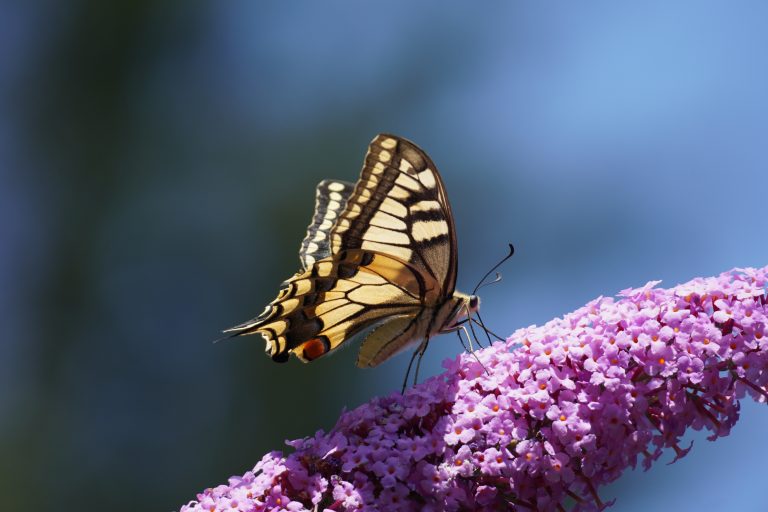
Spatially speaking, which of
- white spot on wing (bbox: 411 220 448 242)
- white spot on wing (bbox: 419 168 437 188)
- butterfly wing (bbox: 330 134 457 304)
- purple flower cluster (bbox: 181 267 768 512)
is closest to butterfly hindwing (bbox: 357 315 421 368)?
butterfly wing (bbox: 330 134 457 304)

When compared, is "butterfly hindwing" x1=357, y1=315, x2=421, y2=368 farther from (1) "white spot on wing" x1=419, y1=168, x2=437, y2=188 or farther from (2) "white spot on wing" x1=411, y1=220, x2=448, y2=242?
(1) "white spot on wing" x1=419, y1=168, x2=437, y2=188

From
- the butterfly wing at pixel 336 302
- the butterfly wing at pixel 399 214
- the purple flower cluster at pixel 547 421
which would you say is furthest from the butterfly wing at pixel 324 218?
the purple flower cluster at pixel 547 421

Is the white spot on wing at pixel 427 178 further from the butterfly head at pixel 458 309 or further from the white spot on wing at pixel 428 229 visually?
the butterfly head at pixel 458 309

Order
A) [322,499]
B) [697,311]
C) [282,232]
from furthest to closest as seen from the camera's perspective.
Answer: [282,232]
[697,311]
[322,499]

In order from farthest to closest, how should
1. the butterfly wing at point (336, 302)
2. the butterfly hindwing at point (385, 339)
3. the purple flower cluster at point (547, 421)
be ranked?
the butterfly hindwing at point (385, 339) → the butterfly wing at point (336, 302) → the purple flower cluster at point (547, 421)

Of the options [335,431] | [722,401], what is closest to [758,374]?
[722,401]

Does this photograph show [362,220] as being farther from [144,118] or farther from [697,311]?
[144,118]

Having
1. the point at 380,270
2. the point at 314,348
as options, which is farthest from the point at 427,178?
the point at 314,348

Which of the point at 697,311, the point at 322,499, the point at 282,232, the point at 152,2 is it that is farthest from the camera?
the point at 152,2
